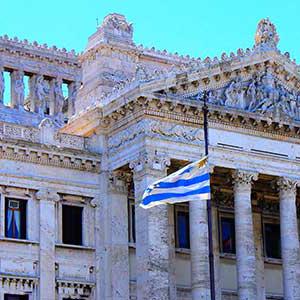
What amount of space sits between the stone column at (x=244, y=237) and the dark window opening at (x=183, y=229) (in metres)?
3.74

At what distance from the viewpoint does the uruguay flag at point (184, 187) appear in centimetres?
4406

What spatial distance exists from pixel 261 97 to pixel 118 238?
10.1m

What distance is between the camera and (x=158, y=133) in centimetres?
5412

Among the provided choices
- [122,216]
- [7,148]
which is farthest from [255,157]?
[7,148]

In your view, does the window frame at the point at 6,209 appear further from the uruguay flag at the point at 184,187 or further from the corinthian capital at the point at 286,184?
the corinthian capital at the point at 286,184

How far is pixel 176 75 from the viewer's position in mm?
55000

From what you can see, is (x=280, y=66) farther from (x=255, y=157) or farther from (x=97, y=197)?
(x=97, y=197)

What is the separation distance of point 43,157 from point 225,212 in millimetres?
10849

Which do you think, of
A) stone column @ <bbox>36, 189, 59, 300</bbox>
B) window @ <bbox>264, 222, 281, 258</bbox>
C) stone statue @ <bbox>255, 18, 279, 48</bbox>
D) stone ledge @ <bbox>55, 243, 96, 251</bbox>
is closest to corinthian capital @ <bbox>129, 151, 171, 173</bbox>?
stone column @ <bbox>36, 189, 59, 300</bbox>

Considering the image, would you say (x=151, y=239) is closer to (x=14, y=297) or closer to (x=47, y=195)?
(x=47, y=195)

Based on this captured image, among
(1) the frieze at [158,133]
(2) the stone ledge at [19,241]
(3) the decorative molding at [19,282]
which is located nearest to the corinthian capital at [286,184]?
(1) the frieze at [158,133]

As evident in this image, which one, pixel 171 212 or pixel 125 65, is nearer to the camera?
pixel 171 212

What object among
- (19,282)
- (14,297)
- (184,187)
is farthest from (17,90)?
(184,187)

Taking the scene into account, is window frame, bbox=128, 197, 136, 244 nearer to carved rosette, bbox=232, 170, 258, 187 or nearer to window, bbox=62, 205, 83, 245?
window, bbox=62, 205, 83, 245
